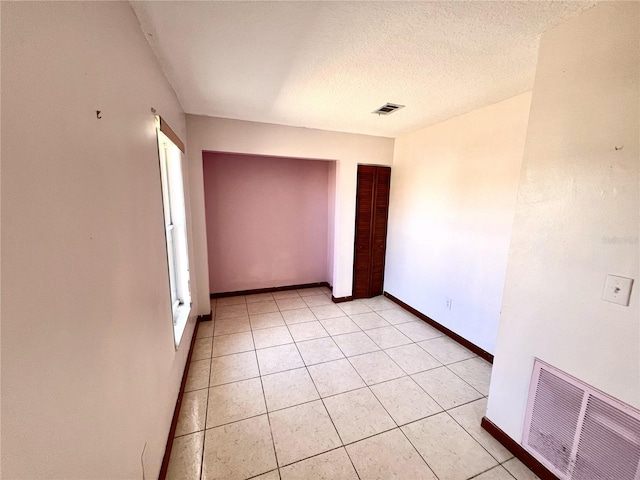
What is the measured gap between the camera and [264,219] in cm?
397

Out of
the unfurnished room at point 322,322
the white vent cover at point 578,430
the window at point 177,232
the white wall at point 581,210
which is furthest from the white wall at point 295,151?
the white vent cover at point 578,430

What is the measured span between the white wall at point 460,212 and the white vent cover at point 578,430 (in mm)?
1019

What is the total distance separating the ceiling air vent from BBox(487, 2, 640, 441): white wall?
1166 millimetres

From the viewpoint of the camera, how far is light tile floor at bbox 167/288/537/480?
1.50 meters

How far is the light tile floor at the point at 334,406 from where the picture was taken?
4.92 feet

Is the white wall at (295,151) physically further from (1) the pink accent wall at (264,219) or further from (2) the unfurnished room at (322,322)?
(1) the pink accent wall at (264,219)

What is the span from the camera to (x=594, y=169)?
1.19 m

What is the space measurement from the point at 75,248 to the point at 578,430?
2.28 meters

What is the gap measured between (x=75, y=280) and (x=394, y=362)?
2.47 metres

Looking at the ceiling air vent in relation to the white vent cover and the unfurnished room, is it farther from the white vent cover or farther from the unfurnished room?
the white vent cover

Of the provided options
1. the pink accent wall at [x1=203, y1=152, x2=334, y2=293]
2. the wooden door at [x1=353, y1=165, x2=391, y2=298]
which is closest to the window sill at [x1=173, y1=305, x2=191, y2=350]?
the pink accent wall at [x1=203, y1=152, x2=334, y2=293]

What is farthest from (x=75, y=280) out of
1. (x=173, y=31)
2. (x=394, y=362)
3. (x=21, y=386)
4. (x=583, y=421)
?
(x=394, y=362)

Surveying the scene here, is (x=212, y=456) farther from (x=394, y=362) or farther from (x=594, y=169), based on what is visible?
(x=594, y=169)

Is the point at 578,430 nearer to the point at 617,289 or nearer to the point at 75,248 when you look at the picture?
the point at 617,289
